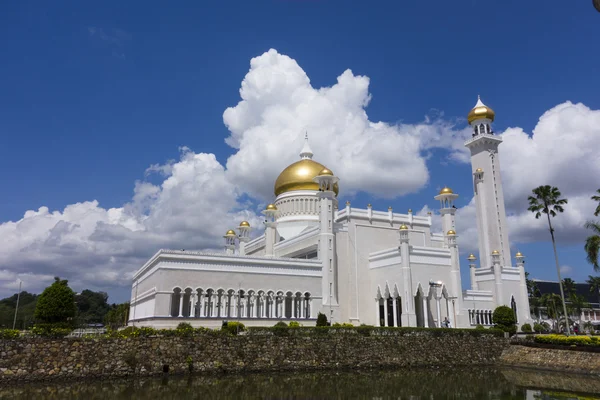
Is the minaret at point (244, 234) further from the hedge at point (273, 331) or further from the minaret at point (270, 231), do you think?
the hedge at point (273, 331)

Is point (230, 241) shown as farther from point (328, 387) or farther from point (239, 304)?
point (328, 387)

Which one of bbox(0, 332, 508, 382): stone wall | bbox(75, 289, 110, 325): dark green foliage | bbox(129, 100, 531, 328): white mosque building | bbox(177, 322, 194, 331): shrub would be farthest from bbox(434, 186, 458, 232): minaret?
bbox(75, 289, 110, 325): dark green foliage

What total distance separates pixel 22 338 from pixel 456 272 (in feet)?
93.5

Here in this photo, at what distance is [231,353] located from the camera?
23875 millimetres

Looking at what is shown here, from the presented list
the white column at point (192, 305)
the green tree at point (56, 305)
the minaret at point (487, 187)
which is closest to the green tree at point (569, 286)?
the minaret at point (487, 187)

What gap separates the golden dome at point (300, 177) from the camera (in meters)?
42.8

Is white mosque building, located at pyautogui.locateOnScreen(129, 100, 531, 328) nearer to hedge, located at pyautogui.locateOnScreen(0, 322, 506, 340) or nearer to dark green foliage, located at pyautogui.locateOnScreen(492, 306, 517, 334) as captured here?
dark green foliage, located at pyautogui.locateOnScreen(492, 306, 517, 334)

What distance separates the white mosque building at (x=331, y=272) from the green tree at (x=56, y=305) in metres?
5.21

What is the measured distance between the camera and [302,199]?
140ft

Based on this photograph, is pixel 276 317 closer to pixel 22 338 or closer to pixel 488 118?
pixel 22 338

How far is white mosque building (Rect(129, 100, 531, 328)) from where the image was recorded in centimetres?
3039

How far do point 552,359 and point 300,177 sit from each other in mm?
24910

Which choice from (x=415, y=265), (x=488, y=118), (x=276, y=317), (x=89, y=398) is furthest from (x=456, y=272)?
(x=89, y=398)

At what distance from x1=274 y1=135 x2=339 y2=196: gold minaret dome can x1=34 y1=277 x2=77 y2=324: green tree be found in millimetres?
22724
